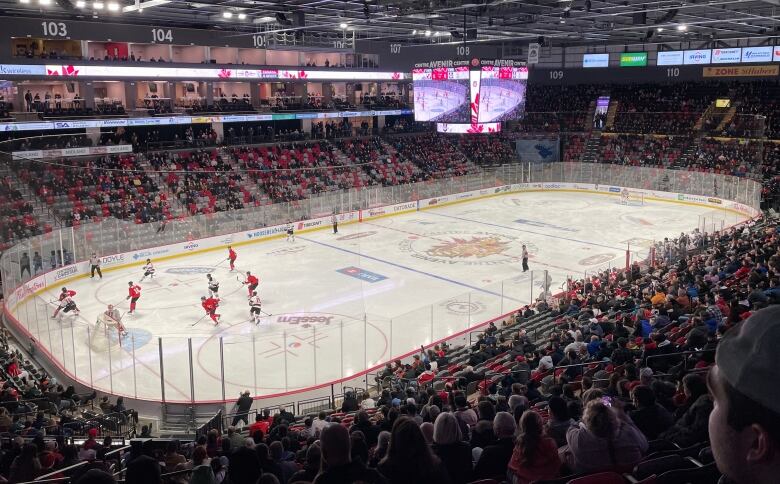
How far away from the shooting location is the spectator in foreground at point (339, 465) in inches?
134

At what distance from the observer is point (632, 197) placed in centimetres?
4241

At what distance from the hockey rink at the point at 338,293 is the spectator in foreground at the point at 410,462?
1079cm

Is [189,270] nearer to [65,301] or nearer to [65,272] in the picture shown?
[65,272]

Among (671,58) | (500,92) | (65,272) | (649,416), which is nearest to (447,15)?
(500,92)

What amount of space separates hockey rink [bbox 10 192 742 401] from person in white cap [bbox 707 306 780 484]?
13295 millimetres

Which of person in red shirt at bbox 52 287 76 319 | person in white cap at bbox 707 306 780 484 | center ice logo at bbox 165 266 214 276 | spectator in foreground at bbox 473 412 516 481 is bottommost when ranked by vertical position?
center ice logo at bbox 165 266 214 276

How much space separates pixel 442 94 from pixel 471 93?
6.18 ft

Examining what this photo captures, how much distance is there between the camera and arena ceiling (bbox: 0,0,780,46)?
26719 mm

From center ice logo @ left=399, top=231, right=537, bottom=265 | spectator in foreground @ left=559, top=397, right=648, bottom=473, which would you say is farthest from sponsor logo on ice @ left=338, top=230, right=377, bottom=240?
spectator in foreground @ left=559, top=397, right=648, bottom=473

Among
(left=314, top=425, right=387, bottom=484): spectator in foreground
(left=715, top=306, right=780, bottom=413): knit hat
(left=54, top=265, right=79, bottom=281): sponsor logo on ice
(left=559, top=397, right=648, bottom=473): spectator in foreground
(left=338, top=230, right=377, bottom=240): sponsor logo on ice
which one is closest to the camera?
(left=715, top=306, right=780, bottom=413): knit hat

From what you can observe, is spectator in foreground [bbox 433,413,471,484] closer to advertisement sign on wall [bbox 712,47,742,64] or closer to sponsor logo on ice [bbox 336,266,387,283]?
sponsor logo on ice [bbox 336,266,387,283]

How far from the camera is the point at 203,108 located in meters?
40.2

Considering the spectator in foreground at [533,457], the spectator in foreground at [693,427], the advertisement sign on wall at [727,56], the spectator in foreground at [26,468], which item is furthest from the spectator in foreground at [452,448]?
the advertisement sign on wall at [727,56]

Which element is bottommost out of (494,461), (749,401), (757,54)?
(494,461)
